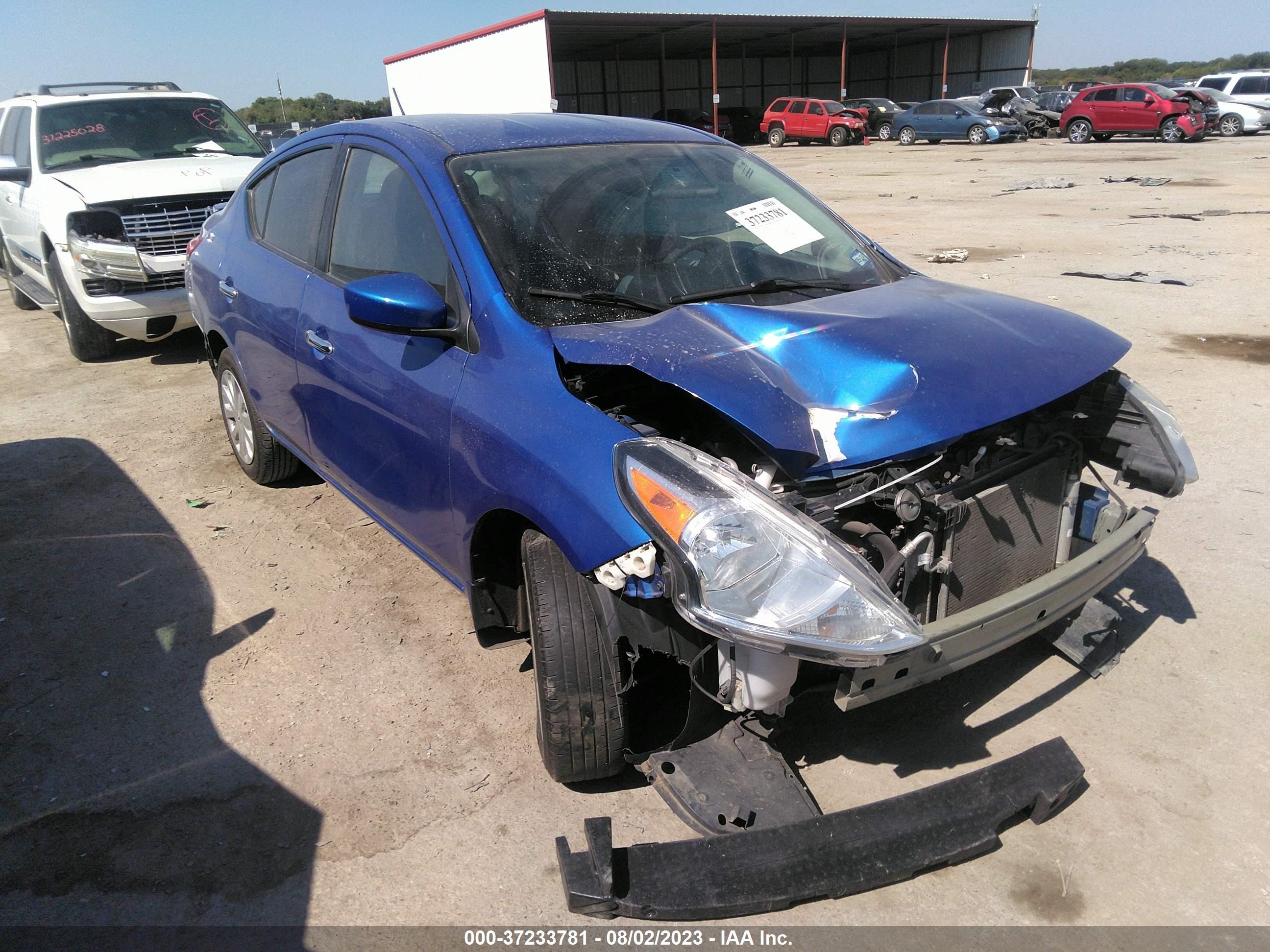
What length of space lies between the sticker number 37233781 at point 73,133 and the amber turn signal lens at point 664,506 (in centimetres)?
792

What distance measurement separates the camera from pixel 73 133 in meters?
7.95

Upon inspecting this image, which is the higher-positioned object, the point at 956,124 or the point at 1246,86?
the point at 1246,86

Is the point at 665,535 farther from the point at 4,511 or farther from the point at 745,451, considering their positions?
the point at 4,511

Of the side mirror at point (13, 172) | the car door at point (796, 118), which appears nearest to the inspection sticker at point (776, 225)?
the side mirror at point (13, 172)

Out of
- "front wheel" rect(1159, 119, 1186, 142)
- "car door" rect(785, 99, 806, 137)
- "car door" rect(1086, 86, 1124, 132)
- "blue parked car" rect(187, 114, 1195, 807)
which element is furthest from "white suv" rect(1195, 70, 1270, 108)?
"blue parked car" rect(187, 114, 1195, 807)

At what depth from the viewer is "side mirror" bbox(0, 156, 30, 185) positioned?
7578mm

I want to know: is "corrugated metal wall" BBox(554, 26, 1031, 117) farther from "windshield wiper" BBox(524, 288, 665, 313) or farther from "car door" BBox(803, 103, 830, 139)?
"windshield wiper" BBox(524, 288, 665, 313)

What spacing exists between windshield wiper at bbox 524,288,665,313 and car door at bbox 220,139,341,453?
52.2 inches

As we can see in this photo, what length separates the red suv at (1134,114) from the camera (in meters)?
25.7

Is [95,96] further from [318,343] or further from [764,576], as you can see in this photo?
[764,576]

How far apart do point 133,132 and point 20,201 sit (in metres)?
1.23

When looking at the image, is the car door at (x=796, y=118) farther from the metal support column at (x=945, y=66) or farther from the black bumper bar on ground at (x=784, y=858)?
the black bumper bar on ground at (x=784, y=858)

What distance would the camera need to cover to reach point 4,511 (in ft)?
16.1

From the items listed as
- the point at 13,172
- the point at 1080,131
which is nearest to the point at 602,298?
the point at 13,172
